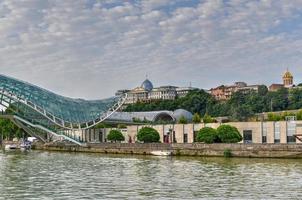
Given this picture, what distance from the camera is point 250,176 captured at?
27.8m

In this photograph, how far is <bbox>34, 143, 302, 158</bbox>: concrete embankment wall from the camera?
42.2 metres

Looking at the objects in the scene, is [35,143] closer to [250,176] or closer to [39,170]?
[39,170]

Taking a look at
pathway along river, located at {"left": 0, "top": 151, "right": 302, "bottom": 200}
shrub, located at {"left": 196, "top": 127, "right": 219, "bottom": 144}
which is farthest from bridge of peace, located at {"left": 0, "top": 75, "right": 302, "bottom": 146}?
pathway along river, located at {"left": 0, "top": 151, "right": 302, "bottom": 200}

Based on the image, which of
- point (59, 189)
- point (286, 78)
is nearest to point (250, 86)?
point (286, 78)

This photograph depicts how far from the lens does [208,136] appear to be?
1982 inches

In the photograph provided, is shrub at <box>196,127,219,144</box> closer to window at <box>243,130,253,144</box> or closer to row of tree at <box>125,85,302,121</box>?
window at <box>243,130,253,144</box>

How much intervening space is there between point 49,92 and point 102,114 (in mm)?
8101

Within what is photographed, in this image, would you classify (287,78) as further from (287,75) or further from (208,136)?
(208,136)

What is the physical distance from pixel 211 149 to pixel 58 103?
116 feet

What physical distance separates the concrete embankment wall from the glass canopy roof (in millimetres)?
14880

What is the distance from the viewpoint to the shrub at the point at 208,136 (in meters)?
50.1

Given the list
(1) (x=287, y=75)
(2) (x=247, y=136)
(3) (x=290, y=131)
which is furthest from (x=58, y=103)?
(1) (x=287, y=75)

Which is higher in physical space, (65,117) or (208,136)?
(65,117)

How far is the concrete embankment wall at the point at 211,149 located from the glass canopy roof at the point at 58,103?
1488 cm
